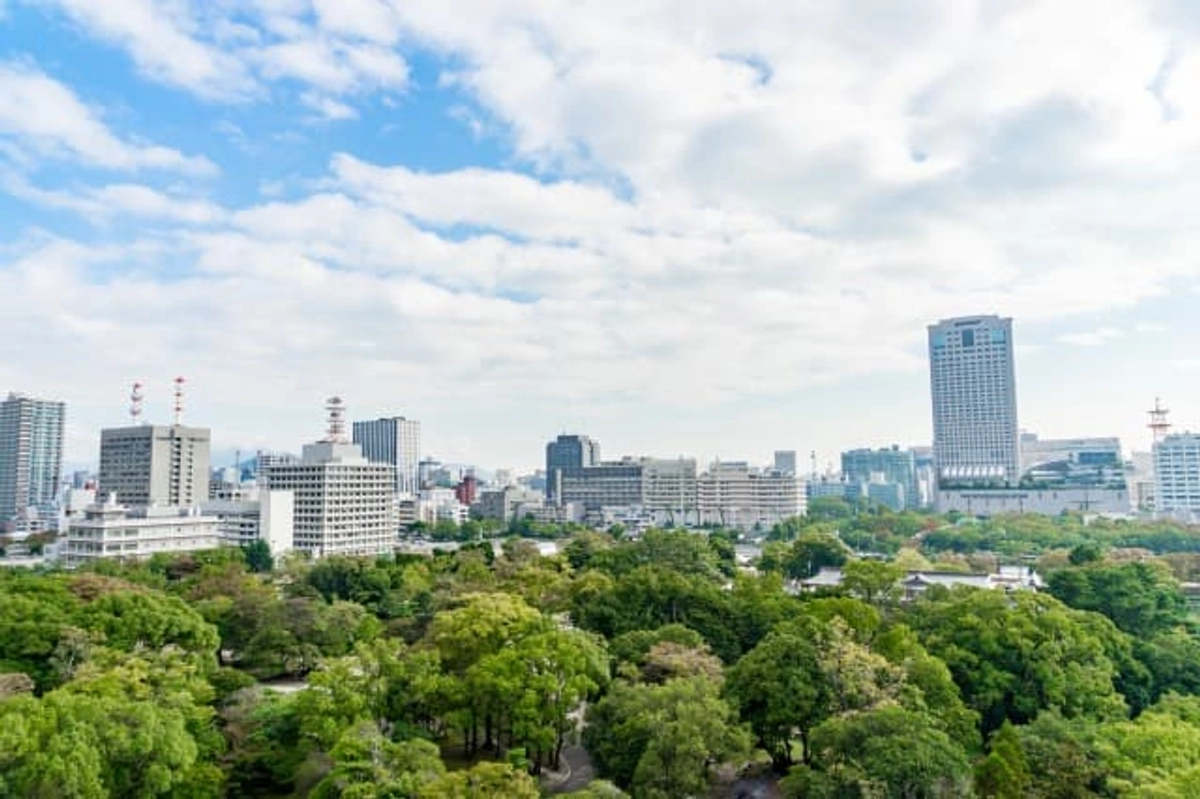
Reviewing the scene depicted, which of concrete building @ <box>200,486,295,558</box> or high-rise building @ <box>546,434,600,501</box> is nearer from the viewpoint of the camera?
concrete building @ <box>200,486,295,558</box>

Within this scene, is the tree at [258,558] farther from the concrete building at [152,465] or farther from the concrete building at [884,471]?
the concrete building at [884,471]

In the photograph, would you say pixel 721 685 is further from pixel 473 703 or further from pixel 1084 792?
pixel 1084 792

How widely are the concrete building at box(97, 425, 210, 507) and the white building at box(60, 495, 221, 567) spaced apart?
62.2ft

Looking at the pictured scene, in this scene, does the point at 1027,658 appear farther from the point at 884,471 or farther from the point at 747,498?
the point at 884,471

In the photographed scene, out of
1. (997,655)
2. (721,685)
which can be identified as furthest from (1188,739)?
(721,685)

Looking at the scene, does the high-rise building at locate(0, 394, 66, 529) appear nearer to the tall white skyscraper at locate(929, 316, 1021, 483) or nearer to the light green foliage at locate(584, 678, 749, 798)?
the light green foliage at locate(584, 678, 749, 798)

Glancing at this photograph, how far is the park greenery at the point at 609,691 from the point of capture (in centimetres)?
1512

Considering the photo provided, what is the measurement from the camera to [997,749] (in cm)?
1633

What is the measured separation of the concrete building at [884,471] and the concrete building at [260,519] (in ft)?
364

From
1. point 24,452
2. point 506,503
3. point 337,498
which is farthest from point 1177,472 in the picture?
point 24,452

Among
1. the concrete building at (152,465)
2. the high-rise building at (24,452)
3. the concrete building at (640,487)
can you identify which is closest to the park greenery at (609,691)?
the concrete building at (152,465)

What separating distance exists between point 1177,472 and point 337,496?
316 feet

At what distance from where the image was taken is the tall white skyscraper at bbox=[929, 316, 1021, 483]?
114 m

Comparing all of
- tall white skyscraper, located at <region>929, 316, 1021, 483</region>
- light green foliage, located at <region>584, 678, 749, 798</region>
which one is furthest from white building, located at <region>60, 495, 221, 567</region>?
tall white skyscraper, located at <region>929, 316, 1021, 483</region>
